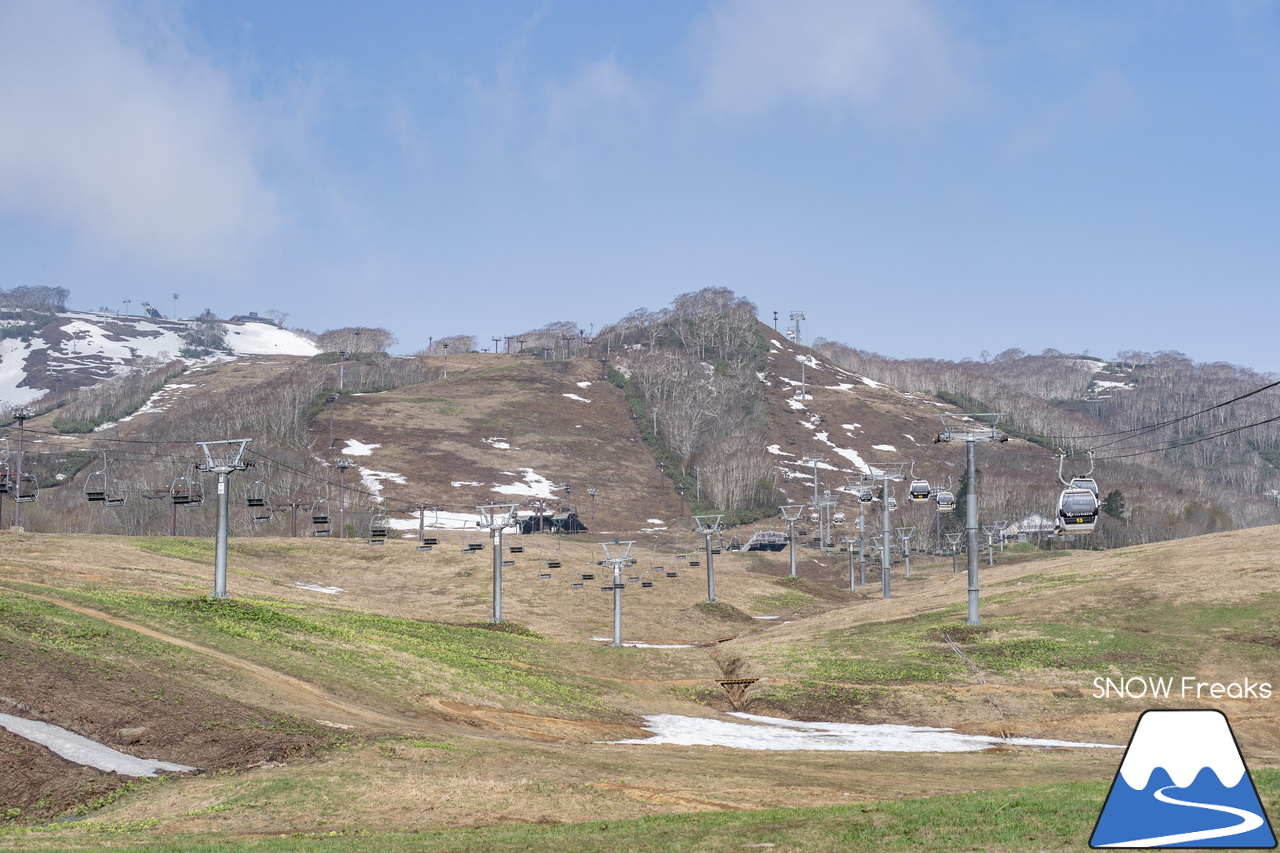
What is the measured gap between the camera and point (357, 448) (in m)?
195

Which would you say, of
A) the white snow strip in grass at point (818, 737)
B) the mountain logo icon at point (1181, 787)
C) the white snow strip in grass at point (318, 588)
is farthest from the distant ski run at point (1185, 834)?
the white snow strip in grass at point (318, 588)

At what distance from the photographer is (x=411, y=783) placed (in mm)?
28906

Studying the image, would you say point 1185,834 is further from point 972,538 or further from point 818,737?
point 972,538

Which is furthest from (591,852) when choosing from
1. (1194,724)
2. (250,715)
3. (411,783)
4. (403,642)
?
(403,642)

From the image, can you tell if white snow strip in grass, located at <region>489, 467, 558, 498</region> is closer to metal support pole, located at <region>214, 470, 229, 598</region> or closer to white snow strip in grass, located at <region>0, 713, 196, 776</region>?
metal support pole, located at <region>214, 470, 229, 598</region>

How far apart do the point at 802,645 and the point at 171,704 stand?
1522 inches

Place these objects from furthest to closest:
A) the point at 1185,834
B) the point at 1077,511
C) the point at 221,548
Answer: the point at 221,548
the point at 1077,511
the point at 1185,834

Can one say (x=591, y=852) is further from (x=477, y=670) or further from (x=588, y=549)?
(x=588, y=549)

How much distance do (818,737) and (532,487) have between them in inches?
5678

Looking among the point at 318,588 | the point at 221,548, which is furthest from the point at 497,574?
the point at 318,588

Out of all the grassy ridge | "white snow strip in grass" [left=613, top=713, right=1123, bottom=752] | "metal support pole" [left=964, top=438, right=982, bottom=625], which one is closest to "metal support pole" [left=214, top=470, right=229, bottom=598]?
"white snow strip in grass" [left=613, top=713, right=1123, bottom=752]

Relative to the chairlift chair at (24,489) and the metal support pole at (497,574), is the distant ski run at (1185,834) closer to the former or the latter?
the metal support pole at (497,574)

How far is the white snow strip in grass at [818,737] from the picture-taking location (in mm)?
41594

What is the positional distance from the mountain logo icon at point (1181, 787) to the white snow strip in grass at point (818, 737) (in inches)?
1080
